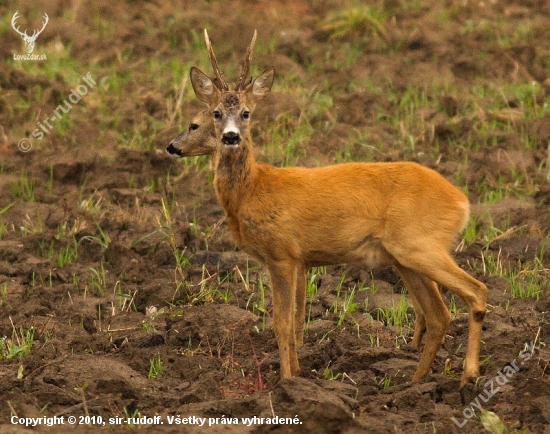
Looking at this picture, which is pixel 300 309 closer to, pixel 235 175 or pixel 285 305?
pixel 285 305

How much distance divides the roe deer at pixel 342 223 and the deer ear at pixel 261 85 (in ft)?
0.98

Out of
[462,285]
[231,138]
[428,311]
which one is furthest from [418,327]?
[231,138]

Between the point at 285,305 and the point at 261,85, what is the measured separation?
175 centimetres

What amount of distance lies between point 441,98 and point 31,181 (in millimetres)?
4862

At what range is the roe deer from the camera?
302 inches

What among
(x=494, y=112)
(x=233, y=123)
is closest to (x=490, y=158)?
(x=494, y=112)

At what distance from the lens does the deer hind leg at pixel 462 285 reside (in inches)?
299

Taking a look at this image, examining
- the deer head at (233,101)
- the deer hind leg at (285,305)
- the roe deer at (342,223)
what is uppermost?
the deer head at (233,101)

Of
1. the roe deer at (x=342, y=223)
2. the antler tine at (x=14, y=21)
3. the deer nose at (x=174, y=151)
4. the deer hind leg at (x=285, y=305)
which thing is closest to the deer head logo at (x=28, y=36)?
the antler tine at (x=14, y=21)

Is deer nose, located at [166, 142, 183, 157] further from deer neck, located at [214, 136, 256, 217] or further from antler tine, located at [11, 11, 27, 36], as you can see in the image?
antler tine, located at [11, 11, 27, 36]

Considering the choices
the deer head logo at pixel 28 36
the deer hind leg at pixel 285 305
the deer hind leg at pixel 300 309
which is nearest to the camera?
the deer hind leg at pixel 285 305

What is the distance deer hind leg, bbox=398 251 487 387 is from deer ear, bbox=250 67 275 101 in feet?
5.91

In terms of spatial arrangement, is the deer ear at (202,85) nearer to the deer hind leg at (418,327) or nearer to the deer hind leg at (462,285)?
the deer hind leg at (462,285)

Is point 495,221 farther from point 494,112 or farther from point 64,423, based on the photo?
point 64,423
